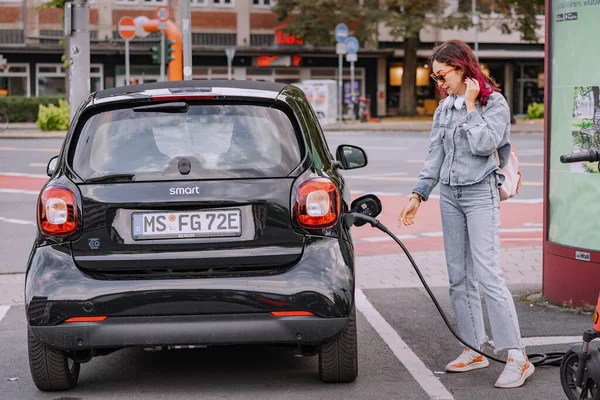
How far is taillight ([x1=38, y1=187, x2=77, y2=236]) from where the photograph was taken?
5.34m

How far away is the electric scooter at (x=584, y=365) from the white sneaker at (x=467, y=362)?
38.2 inches

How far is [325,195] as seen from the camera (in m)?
5.41

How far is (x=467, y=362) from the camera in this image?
19.9 ft

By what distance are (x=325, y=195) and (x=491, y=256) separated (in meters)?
1.01

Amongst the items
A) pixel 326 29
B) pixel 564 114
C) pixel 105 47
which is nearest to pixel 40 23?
pixel 105 47

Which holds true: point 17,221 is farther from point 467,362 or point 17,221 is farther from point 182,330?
point 182,330

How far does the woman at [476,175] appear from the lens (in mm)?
5715

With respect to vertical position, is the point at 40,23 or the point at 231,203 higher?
the point at 40,23

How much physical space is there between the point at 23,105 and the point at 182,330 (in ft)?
137

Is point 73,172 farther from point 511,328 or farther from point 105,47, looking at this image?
point 105,47

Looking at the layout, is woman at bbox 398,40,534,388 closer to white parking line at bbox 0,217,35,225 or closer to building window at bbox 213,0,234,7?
white parking line at bbox 0,217,35,225

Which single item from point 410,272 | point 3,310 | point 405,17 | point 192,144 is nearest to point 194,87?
point 192,144

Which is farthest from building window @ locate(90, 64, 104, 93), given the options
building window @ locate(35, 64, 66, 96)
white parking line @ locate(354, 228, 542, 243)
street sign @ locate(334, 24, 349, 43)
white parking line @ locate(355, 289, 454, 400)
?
white parking line @ locate(355, 289, 454, 400)

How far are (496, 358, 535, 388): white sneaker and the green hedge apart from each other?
134 feet
